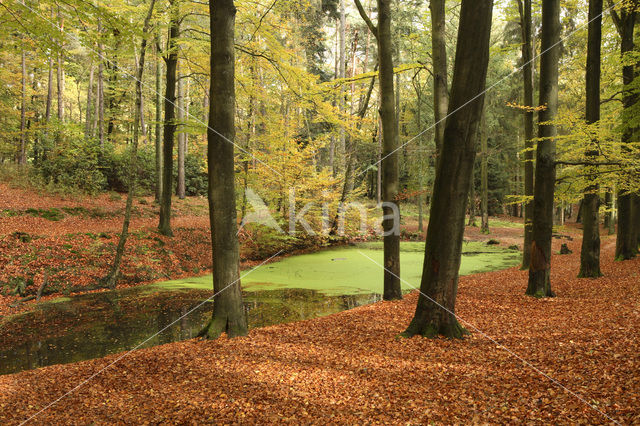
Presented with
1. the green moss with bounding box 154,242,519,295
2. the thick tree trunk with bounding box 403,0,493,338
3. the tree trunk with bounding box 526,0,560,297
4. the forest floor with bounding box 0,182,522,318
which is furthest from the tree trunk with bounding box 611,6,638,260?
the forest floor with bounding box 0,182,522,318

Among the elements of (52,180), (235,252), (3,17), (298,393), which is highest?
(3,17)

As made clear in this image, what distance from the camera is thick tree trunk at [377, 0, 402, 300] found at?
6883mm

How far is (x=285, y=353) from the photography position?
4.38 metres

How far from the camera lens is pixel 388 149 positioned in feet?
22.7

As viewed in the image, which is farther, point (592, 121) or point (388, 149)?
point (592, 121)

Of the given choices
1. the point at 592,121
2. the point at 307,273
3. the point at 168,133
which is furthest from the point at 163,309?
the point at 592,121

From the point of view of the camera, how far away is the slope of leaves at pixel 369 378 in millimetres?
2773

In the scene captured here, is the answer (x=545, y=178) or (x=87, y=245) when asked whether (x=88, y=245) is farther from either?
(x=545, y=178)

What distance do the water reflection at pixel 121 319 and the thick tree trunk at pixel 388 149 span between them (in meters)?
1.30

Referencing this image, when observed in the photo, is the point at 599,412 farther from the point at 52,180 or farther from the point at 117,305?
the point at 52,180

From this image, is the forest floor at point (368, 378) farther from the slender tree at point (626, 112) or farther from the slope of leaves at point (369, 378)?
the slender tree at point (626, 112)

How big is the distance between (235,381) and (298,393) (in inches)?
27.5

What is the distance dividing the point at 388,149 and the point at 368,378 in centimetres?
446

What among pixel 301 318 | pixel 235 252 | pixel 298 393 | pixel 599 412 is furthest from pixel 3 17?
pixel 599 412
